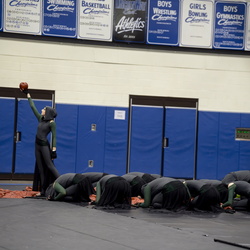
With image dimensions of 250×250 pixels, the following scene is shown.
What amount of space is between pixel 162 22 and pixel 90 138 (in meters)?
4.24

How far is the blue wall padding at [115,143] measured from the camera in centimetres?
2073

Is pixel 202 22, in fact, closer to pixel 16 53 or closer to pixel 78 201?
pixel 16 53

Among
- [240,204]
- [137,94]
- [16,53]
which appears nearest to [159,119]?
[137,94]

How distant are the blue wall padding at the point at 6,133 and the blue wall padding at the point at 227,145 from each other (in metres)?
6.54

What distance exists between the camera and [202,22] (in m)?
21.2

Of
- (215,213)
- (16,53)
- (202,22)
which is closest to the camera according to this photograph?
(215,213)

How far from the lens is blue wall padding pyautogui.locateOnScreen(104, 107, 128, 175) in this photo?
20734 mm

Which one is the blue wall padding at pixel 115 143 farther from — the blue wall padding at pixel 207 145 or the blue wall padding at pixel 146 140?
the blue wall padding at pixel 207 145

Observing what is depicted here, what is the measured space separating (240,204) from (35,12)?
9361mm

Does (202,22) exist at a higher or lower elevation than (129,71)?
higher

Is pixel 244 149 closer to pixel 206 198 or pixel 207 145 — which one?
pixel 207 145

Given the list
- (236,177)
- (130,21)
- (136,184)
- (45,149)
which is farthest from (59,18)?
(236,177)

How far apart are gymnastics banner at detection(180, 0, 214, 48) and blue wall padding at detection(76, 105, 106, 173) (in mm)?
3454

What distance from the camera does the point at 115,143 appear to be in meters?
20.8
